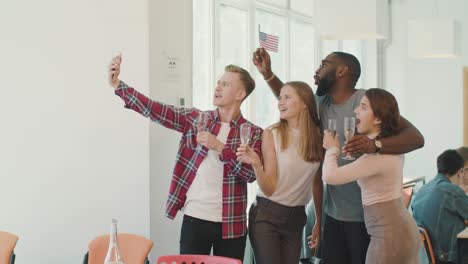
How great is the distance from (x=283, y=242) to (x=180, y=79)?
151 centimetres

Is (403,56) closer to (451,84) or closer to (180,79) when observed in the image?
(451,84)

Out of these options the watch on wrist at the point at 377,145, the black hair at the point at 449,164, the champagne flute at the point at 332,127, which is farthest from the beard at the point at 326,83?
the black hair at the point at 449,164

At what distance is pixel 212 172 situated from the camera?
3.24 metres

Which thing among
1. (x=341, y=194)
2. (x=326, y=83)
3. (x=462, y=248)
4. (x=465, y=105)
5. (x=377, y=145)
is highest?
(x=465, y=105)

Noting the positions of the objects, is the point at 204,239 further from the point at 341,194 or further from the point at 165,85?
the point at 165,85

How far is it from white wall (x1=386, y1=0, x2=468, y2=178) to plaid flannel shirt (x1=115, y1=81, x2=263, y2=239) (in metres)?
6.08

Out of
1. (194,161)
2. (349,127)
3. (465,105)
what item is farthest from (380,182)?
(465,105)

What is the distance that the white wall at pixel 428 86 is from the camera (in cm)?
861

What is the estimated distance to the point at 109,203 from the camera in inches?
158

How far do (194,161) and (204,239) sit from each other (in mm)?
414

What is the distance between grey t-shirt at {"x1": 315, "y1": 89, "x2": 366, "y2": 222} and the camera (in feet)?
10.5

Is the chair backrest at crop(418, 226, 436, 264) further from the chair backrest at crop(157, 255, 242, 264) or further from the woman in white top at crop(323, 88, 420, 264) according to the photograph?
the chair backrest at crop(157, 255, 242, 264)

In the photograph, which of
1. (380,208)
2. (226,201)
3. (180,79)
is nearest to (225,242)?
(226,201)

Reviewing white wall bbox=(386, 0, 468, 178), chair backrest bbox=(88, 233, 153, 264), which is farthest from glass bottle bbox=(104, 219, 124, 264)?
white wall bbox=(386, 0, 468, 178)
